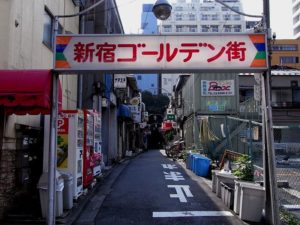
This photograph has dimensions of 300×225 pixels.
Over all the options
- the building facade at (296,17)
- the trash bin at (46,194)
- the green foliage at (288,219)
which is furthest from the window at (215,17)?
the trash bin at (46,194)

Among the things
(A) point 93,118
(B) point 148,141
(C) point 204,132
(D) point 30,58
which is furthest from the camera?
(B) point 148,141

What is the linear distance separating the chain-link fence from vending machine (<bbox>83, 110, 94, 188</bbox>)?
4.98 m

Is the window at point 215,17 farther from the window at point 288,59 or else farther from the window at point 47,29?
the window at point 47,29

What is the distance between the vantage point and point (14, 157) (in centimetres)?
914

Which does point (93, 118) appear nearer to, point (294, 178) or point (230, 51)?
point (230, 51)

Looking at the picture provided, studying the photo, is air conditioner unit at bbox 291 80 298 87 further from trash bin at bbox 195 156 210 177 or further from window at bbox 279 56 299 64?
window at bbox 279 56 299 64

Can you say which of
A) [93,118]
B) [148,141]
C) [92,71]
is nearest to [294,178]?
[93,118]

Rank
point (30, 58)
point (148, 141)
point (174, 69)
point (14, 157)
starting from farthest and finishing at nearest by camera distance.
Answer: point (148, 141) < point (30, 58) < point (14, 157) < point (174, 69)

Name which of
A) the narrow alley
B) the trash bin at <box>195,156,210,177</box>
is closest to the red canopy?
the narrow alley

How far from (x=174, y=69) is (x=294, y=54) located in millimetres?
81951

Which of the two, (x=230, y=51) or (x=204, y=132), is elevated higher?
(x=230, y=51)

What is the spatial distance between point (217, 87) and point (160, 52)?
21219mm

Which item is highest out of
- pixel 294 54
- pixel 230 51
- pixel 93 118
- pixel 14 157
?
pixel 294 54

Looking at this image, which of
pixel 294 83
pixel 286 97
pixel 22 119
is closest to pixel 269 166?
pixel 22 119
